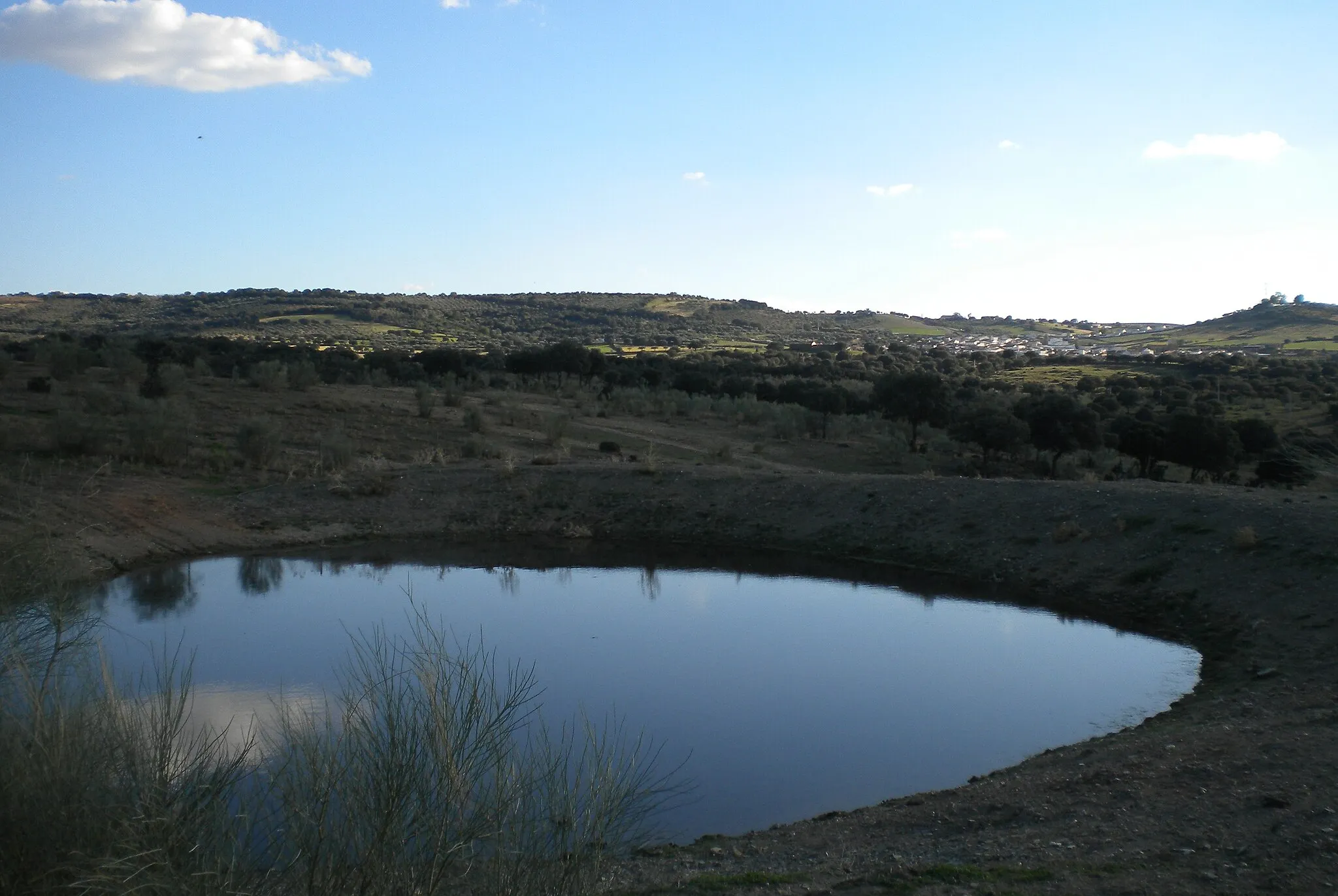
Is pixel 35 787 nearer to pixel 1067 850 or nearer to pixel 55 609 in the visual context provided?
pixel 55 609

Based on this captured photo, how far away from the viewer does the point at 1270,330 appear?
362 ft

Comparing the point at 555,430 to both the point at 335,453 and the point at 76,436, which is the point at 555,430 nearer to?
the point at 335,453

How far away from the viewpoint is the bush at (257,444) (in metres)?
27.4

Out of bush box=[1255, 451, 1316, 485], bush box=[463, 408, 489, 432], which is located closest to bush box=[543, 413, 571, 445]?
bush box=[463, 408, 489, 432]

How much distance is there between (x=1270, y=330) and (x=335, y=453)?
109 metres

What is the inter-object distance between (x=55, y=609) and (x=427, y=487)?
19489mm

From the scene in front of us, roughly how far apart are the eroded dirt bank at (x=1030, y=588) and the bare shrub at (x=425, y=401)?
10.3 m

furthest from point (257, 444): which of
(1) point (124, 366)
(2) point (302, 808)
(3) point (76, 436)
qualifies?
(2) point (302, 808)

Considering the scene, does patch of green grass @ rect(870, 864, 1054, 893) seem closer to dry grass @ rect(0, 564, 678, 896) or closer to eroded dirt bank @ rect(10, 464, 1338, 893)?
eroded dirt bank @ rect(10, 464, 1338, 893)

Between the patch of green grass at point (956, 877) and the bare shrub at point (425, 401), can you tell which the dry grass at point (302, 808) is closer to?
the patch of green grass at point (956, 877)

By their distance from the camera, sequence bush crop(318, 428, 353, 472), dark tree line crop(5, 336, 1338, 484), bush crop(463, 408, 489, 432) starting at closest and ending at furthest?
bush crop(318, 428, 353, 472)
dark tree line crop(5, 336, 1338, 484)
bush crop(463, 408, 489, 432)

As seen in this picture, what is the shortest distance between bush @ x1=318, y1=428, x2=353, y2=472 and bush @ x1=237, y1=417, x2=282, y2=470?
1190 millimetres

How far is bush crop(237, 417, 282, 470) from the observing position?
27422 mm

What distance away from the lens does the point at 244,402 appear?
114 ft
